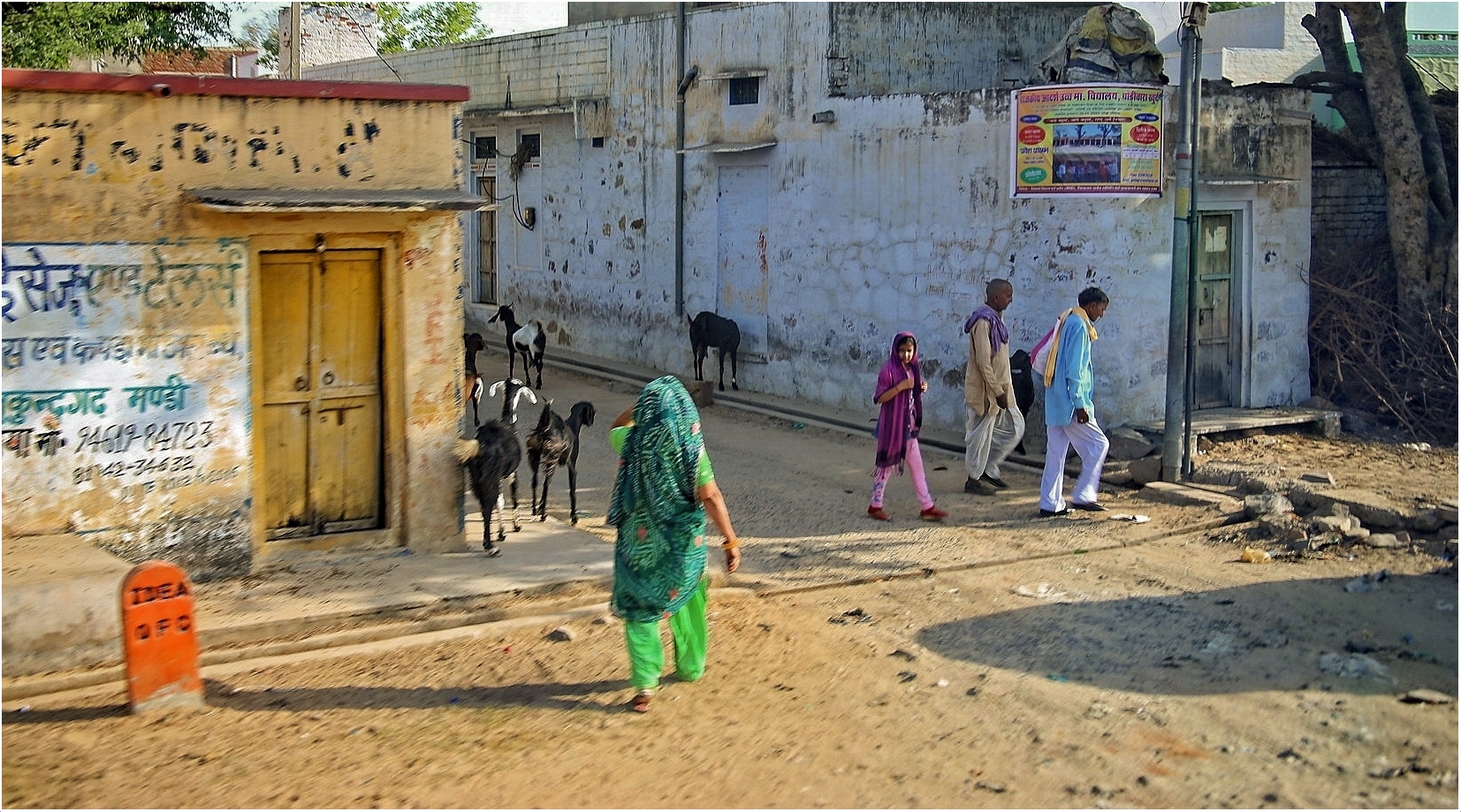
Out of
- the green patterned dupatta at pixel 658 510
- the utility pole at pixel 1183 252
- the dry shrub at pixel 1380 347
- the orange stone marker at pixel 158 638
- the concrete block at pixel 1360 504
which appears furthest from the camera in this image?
the dry shrub at pixel 1380 347

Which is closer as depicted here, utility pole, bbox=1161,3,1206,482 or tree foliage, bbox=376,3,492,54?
utility pole, bbox=1161,3,1206,482

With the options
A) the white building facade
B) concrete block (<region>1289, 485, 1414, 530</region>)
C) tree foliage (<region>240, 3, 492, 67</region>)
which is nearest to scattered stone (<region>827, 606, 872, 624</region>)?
concrete block (<region>1289, 485, 1414, 530</region>)

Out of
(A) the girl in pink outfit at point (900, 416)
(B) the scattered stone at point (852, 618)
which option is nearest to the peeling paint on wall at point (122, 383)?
(B) the scattered stone at point (852, 618)

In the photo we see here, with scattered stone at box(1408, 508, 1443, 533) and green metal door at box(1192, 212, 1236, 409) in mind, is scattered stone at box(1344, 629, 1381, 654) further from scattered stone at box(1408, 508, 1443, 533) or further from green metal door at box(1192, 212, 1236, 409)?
green metal door at box(1192, 212, 1236, 409)

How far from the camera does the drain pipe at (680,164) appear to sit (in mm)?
17078

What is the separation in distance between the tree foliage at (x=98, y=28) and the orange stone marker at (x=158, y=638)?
41.7ft

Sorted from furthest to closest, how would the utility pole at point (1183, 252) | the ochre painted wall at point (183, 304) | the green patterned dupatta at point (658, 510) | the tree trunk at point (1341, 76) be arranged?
the tree trunk at point (1341, 76) → the utility pole at point (1183, 252) → the ochre painted wall at point (183, 304) → the green patterned dupatta at point (658, 510)

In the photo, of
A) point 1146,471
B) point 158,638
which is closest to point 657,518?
point 158,638

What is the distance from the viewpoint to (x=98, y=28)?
60.2ft

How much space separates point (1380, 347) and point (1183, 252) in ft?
11.1

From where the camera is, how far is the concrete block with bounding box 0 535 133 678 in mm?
6344

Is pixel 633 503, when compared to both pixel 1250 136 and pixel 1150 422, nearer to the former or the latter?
pixel 1150 422

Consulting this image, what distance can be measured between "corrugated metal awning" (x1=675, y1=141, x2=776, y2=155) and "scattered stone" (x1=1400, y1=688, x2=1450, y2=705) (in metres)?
10.7

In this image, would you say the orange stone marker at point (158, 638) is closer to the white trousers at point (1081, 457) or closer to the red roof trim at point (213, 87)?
the red roof trim at point (213, 87)
